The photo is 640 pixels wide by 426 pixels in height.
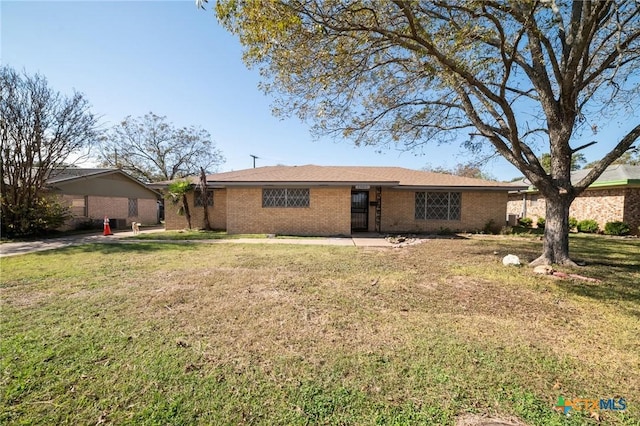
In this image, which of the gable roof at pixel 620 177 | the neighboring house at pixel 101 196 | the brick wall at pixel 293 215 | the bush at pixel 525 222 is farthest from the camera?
the bush at pixel 525 222

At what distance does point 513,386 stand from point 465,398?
0.53m

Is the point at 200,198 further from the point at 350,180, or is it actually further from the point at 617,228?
the point at 617,228

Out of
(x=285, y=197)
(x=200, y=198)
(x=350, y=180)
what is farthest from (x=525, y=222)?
(x=200, y=198)

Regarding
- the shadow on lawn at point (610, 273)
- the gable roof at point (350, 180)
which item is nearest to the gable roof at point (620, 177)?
the gable roof at point (350, 180)

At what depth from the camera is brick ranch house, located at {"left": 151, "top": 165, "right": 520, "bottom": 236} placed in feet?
42.0

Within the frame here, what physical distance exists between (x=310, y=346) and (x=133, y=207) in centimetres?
2202

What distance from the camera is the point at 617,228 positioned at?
1377 cm

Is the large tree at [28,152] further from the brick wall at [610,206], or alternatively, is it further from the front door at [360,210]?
the brick wall at [610,206]

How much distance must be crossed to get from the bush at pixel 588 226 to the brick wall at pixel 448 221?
16.9 feet

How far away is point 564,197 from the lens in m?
7.08

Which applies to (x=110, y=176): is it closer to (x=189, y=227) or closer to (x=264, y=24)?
(x=189, y=227)

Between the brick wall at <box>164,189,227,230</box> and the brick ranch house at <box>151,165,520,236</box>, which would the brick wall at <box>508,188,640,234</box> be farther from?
the brick wall at <box>164,189,227,230</box>

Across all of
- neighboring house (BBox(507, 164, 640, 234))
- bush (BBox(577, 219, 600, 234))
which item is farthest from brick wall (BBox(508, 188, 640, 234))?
bush (BBox(577, 219, 600, 234))

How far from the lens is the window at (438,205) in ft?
47.1
